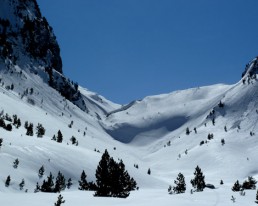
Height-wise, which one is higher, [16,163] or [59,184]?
[16,163]

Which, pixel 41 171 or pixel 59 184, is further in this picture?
pixel 41 171

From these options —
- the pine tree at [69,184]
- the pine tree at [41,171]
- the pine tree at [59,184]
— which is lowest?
the pine tree at [59,184]

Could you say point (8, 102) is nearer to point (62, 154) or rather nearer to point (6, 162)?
point (62, 154)

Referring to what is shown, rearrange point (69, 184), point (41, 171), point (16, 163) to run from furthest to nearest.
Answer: point (69, 184), point (41, 171), point (16, 163)

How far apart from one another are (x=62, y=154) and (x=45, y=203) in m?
58.7

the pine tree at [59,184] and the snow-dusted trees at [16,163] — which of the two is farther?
the snow-dusted trees at [16,163]

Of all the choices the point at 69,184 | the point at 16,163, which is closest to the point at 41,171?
the point at 16,163

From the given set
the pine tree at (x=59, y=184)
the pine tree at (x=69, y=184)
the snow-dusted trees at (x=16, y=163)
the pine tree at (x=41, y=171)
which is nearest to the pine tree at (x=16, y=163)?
the snow-dusted trees at (x=16, y=163)

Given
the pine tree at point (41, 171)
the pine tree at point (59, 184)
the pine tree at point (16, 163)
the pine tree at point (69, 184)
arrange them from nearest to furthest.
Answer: the pine tree at point (59, 184) < the pine tree at point (16, 163) < the pine tree at point (41, 171) < the pine tree at point (69, 184)

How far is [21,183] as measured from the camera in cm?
5422

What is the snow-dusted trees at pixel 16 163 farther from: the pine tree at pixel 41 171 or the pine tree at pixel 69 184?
the pine tree at pixel 69 184

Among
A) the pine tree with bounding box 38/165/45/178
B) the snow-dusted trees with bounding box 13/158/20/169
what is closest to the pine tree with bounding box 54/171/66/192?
the pine tree with bounding box 38/165/45/178

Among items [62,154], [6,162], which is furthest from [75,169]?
[6,162]

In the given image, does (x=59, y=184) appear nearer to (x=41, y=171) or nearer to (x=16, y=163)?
(x=16, y=163)
